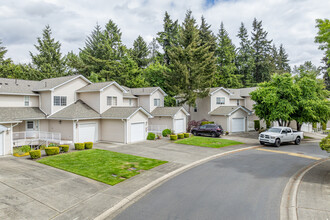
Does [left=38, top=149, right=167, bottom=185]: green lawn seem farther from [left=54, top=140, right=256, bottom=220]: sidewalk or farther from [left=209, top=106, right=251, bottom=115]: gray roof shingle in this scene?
[left=209, top=106, right=251, bottom=115]: gray roof shingle

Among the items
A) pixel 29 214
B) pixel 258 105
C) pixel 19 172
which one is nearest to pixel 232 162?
pixel 29 214

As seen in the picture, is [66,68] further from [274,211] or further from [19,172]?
[274,211]

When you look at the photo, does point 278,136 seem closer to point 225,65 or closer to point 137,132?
point 137,132

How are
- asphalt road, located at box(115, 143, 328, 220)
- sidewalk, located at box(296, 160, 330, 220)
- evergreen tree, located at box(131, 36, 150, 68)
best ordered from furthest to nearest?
evergreen tree, located at box(131, 36, 150, 68), asphalt road, located at box(115, 143, 328, 220), sidewalk, located at box(296, 160, 330, 220)

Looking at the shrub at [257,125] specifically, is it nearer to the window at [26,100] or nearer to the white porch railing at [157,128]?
the white porch railing at [157,128]

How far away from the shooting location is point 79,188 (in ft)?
34.5

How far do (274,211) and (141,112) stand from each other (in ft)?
63.5

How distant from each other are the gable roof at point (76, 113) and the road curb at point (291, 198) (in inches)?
766

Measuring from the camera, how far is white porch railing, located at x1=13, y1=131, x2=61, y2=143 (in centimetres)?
2191

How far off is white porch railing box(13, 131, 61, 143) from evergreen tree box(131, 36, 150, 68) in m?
37.8

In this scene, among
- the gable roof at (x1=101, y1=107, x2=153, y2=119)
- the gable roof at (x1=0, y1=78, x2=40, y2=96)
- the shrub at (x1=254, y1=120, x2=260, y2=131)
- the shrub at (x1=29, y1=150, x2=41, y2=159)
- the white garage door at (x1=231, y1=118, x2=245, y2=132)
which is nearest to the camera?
the shrub at (x1=29, y1=150, x2=41, y2=159)

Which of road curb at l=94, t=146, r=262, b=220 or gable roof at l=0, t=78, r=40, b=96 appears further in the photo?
gable roof at l=0, t=78, r=40, b=96

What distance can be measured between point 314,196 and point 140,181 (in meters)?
8.12

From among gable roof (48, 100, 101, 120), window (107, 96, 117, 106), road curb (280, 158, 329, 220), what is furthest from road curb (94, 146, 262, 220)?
window (107, 96, 117, 106)
